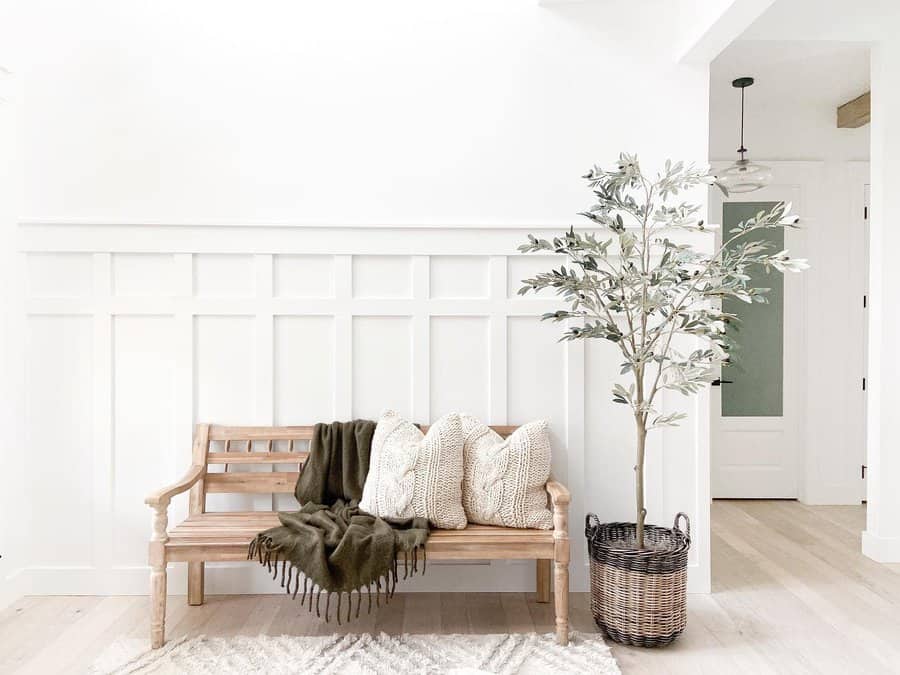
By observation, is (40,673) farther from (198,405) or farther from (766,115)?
(766,115)

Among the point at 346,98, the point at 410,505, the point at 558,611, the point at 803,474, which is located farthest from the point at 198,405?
the point at 803,474

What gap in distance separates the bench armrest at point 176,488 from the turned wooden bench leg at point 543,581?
147 centimetres

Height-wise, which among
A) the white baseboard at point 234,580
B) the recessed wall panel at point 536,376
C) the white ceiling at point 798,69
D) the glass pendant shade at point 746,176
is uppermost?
the white ceiling at point 798,69

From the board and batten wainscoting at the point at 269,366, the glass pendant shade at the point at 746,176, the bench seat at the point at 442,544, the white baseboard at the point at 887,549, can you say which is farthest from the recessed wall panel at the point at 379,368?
the white baseboard at the point at 887,549

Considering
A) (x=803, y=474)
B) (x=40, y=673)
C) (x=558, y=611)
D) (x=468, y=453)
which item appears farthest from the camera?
(x=803, y=474)

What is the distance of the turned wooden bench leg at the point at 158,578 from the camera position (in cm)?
250

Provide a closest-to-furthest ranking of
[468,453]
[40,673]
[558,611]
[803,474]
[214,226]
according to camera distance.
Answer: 1. [40,673]
2. [558,611]
3. [468,453]
4. [214,226]
5. [803,474]

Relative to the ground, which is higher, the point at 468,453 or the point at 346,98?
the point at 346,98

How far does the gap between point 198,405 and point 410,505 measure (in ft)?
3.53

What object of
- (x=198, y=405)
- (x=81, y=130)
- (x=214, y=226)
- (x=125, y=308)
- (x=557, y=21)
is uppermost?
(x=557, y=21)

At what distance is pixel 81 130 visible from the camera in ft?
10.0

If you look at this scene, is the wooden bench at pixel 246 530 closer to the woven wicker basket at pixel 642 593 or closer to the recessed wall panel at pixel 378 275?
the woven wicker basket at pixel 642 593

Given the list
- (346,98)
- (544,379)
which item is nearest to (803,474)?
(544,379)

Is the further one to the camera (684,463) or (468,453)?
(684,463)
